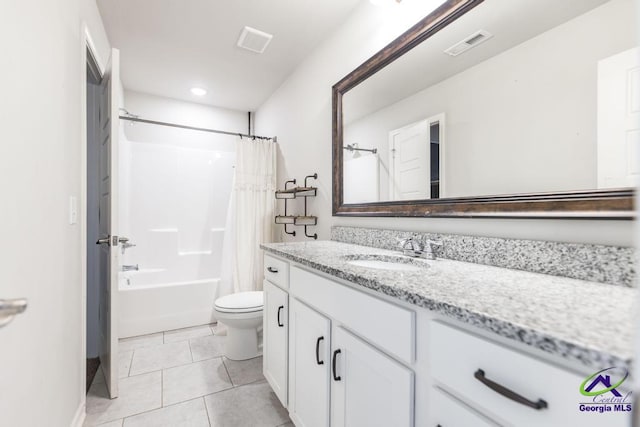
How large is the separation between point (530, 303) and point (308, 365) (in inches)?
36.2

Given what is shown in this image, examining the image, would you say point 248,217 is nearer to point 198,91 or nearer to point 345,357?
point 198,91

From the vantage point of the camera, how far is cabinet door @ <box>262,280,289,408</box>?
4.84 feet

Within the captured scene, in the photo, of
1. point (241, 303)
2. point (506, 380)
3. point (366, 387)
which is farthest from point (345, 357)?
point (241, 303)

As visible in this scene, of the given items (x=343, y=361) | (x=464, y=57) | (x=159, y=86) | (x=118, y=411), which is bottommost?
(x=118, y=411)

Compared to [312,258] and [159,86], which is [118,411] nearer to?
[312,258]

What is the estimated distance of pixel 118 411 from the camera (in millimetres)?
1580

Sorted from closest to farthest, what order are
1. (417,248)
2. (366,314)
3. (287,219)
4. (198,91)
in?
1. (366,314)
2. (417,248)
3. (287,219)
4. (198,91)

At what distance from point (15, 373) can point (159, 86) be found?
117 inches

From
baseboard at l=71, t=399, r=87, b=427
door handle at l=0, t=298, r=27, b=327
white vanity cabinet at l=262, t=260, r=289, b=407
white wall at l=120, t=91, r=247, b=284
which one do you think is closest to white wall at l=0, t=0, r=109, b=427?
baseboard at l=71, t=399, r=87, b=427

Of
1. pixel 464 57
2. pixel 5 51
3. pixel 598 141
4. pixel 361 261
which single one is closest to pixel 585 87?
pixel 598 141

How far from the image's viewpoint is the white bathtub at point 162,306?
252 cm

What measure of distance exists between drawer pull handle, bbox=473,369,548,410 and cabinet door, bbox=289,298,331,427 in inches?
24.3

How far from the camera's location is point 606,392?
424 mm

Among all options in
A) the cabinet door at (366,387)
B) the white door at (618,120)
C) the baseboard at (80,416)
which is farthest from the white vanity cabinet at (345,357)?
the baseboard at (80,416)
